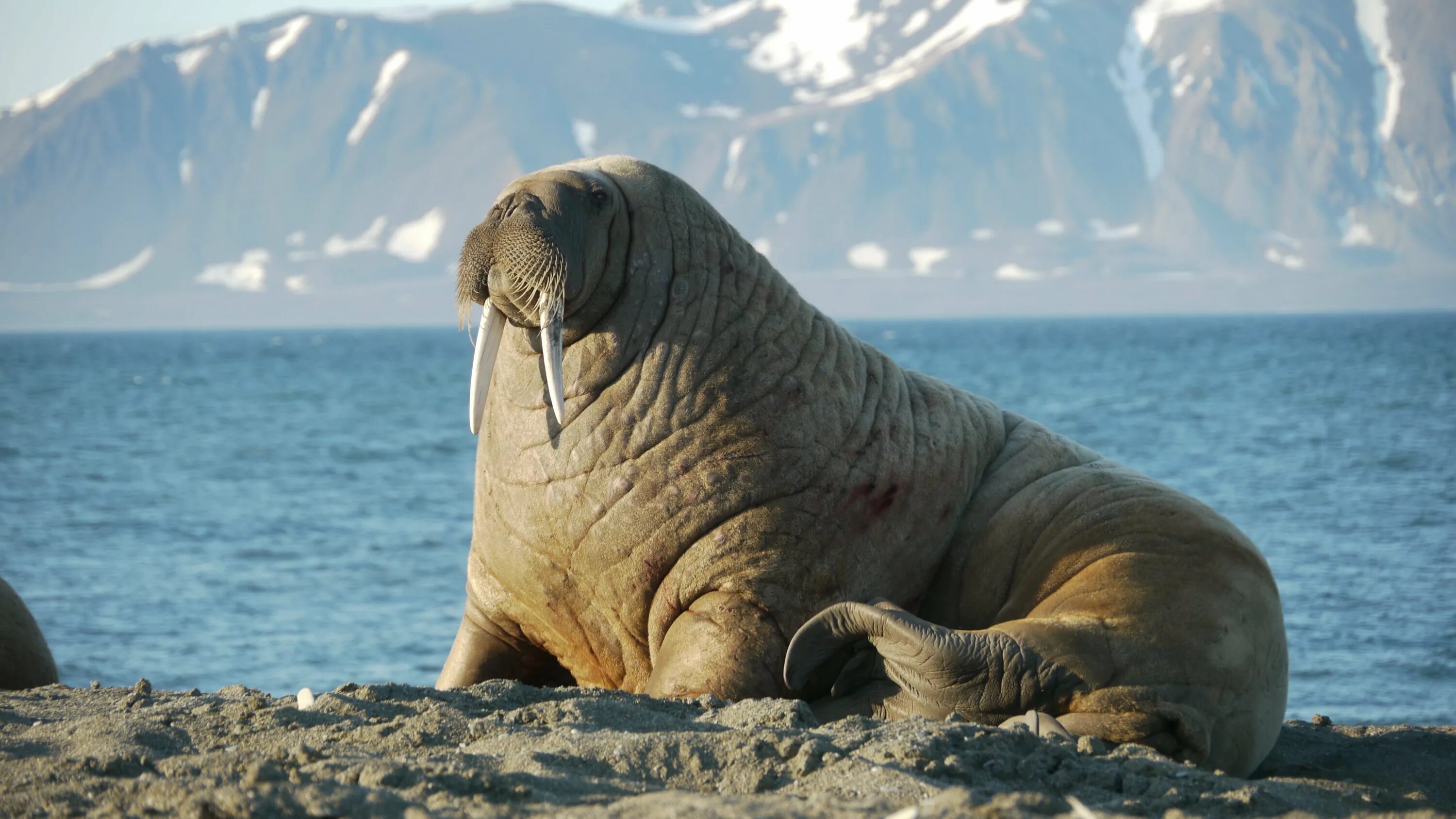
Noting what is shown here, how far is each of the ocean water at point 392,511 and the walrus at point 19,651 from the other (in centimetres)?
425

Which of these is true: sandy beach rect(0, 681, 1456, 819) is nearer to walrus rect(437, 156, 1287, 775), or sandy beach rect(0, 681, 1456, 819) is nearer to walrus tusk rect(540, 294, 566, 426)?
walrus rect(437, 156, 1287, 775)

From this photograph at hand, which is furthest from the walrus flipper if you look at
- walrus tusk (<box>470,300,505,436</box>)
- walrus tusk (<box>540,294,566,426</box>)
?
walrus tusk (<box>470,300,505,436</box>)

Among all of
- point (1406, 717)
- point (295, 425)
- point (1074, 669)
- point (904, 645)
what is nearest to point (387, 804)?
point (904, 645)

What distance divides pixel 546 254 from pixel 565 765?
5.76 ft

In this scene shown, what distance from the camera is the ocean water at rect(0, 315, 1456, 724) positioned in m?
10.6

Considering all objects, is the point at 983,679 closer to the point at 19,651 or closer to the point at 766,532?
the point at 766,532

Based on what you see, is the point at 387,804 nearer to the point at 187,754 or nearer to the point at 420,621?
the point at 187,754

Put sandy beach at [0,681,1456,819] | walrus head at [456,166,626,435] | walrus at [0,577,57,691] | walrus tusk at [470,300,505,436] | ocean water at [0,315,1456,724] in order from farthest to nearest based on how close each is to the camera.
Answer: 1. ocean water at [0,315,1456,724]
2. walrus at [0,577,57,691]
3. walrus tusk at [470,300,505,436]
4. walrus head at [456,166,626,435]
5. sandy beach at [0,681,1456,819]

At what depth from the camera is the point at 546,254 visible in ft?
15.2

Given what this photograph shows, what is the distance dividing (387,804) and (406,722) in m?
1.02

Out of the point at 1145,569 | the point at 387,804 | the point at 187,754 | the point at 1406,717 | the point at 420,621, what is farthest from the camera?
the point at 420,621

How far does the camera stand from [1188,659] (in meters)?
4.41

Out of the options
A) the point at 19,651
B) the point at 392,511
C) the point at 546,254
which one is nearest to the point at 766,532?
the point at 546,254

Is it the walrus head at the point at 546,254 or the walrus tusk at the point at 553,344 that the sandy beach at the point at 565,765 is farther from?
the walrus head at the point at 546,254
